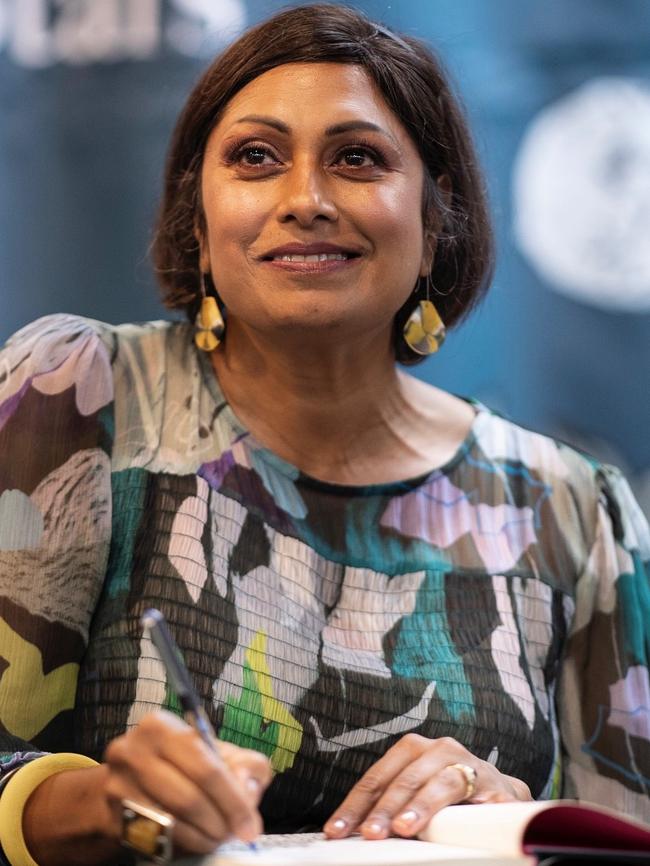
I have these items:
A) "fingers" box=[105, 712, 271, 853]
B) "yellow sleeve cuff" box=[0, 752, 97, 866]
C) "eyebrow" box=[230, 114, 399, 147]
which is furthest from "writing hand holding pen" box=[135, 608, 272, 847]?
"eyebrow" box=[230, 114, 399, 147]

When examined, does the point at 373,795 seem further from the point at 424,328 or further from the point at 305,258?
the point at 424,328

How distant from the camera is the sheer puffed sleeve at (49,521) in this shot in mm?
1368

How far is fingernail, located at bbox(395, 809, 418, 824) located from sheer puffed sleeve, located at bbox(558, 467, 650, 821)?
1.88 feet

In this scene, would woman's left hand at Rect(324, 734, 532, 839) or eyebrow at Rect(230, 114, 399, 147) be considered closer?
woman's left hand at Rect(324, 734, 532, 839)

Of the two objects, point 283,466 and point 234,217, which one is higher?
point 234,217

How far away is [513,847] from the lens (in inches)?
35.7

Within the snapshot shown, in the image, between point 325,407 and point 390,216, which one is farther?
point 325,407

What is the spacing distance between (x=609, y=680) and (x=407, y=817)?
616 mm

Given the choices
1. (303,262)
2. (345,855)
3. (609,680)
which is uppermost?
(303,262)

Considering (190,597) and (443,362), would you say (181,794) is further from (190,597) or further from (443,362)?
(443,362)

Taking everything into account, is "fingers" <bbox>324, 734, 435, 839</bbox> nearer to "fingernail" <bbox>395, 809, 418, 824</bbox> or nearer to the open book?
"fingernail" <bbox>395, 809, 418, 824</bbox>

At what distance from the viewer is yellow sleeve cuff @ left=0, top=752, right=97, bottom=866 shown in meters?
1.12

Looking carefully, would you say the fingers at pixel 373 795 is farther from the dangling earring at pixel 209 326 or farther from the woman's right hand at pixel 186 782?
the dangling earring at pixel 209 326

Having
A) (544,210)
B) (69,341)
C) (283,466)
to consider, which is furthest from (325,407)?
(544,210)
